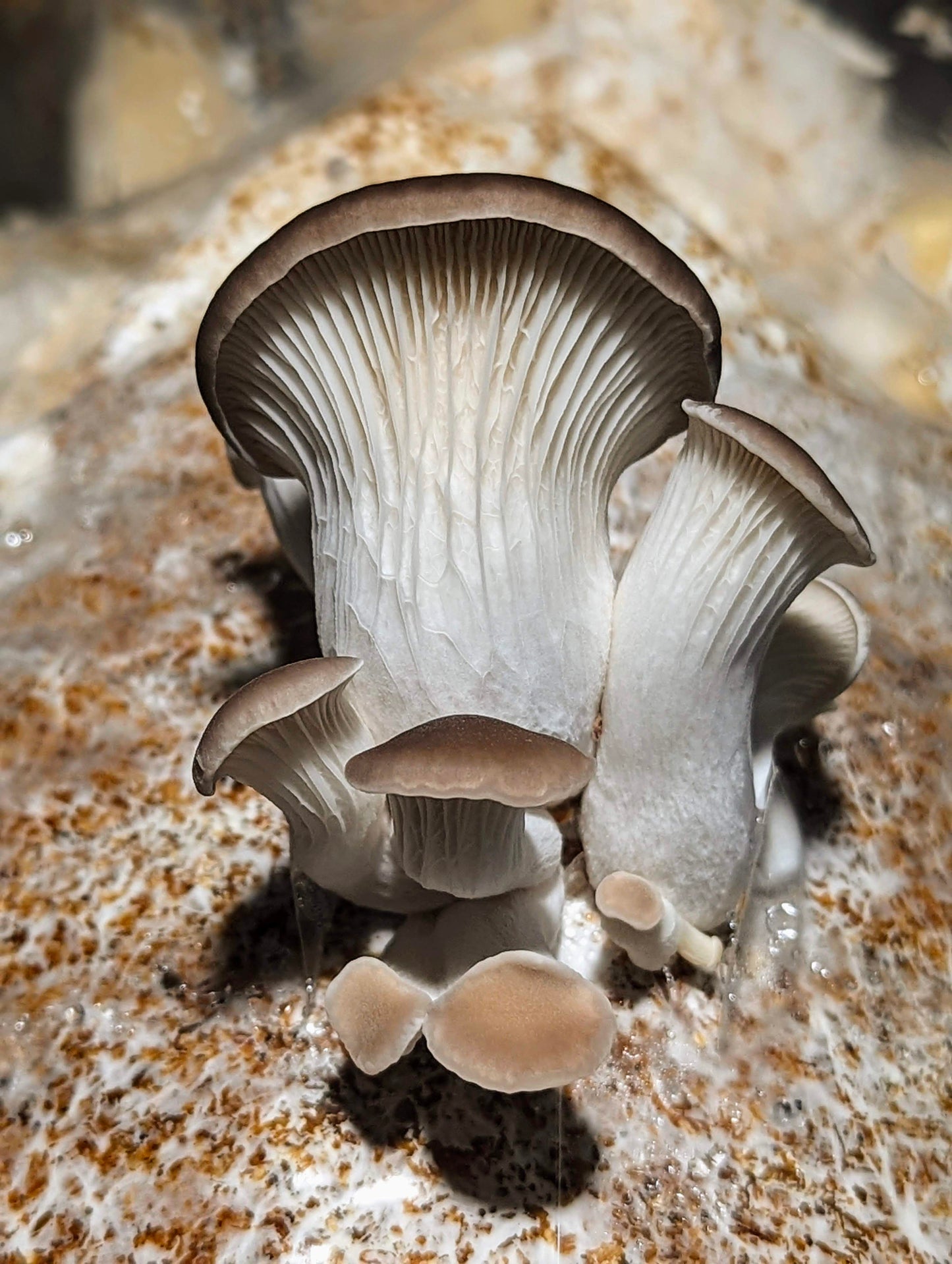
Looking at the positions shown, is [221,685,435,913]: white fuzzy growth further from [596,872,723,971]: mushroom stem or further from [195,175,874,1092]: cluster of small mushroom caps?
[596,872,723,971]: mushroom stem

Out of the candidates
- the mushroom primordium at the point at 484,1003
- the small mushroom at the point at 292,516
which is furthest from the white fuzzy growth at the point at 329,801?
the small mushroom at the point at 292,516

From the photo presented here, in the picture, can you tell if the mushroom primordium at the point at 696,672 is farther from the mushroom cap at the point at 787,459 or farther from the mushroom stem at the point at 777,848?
the mushroom stem at the point at 777,848

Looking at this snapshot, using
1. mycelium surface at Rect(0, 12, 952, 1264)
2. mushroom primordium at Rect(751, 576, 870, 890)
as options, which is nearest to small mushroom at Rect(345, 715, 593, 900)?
mycelium surface at Rect(0, 12, 952, 1264)

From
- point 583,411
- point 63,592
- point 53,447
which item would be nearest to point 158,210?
point 53,447

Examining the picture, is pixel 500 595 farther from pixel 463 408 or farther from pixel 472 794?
pixel 472 794

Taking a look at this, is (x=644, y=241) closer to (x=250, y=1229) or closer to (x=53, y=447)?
(x=250, y=1229)
